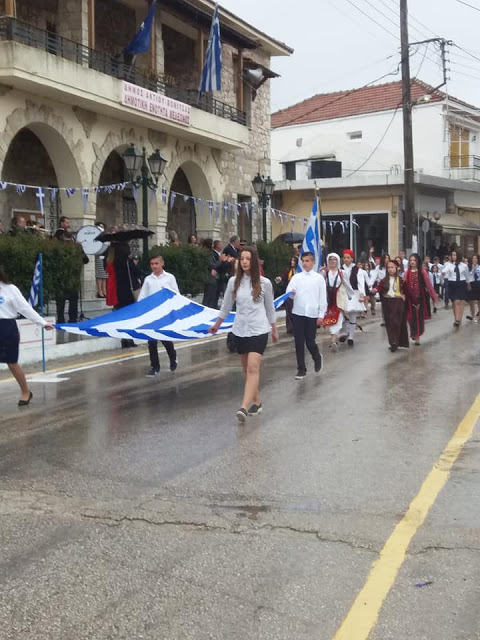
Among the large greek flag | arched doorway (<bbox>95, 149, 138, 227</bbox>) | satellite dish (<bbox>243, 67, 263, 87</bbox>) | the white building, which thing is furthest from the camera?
the white building

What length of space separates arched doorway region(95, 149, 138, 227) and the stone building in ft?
0.12

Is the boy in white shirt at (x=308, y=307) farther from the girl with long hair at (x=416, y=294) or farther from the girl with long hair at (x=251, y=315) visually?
the girl with long hair at (x=416, y=294)

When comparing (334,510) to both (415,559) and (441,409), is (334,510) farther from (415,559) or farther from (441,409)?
(441,409)

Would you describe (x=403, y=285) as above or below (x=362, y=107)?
below

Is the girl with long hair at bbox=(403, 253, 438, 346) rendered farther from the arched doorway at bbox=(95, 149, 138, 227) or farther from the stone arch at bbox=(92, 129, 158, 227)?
the arched doorway at bbox=(95, 149, 138, 227)

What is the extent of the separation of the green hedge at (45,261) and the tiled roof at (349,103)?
30285mm

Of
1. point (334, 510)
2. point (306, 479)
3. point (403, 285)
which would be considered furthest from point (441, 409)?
point (403, 285)

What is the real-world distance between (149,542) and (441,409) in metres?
4.90

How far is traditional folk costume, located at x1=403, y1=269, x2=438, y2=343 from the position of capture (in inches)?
591

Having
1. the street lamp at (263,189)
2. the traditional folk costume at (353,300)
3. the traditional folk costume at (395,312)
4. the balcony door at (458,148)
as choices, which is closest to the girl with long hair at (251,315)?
the traditional folk costume at (395,312)

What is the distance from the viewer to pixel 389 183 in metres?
36.1

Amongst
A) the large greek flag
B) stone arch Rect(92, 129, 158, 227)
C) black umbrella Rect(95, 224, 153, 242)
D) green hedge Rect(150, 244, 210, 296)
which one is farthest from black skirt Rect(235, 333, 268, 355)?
stone arch Rect(92, 129, 158, 227)

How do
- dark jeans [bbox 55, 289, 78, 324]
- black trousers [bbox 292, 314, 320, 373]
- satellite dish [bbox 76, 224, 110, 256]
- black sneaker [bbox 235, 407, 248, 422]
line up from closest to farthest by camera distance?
black sneaker [bbox 235, 407, 248, 422] < black trousers [bbox 292, 314, 320, 373] < dark jeans [bbox 55, 289, 78, 324] < satellite dish [bbox 76, 224, 110, 256]

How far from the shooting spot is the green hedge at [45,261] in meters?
13.8
